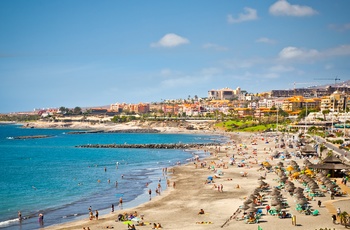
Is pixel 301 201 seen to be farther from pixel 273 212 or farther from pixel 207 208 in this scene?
pixel 207 208

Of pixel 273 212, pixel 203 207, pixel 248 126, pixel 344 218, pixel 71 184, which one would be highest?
pixel 248 126

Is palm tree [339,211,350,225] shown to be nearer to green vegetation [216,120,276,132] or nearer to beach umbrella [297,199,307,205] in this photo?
beach umbrella [297,199,307,205]

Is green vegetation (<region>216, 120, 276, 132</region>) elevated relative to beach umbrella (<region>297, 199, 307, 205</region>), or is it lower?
elevated

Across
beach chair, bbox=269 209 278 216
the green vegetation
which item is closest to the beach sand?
beach chair, bbox=269 209 278 216

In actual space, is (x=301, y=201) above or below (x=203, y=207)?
above

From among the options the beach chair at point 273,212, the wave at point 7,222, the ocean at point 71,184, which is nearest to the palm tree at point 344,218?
the beach chair at point 273,212

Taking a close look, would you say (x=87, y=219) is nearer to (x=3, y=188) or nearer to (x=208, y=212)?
(x=208, y=212)

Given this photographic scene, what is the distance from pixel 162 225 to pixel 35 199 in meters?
17.0

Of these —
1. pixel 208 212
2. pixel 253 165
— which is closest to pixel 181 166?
pixel 253 165

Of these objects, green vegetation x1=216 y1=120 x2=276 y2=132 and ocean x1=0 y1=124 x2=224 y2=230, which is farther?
green vegetation x1=216 y1=120 x2=276 y2=132

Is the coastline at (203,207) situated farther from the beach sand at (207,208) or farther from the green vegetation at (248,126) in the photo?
the green vegetation at (248,126)

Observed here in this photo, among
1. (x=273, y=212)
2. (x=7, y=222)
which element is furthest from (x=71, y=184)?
(x=273, y=212)

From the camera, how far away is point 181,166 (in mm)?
58938

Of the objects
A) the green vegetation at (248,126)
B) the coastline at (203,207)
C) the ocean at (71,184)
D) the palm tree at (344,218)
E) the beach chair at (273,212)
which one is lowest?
the ocean at (71,184)
